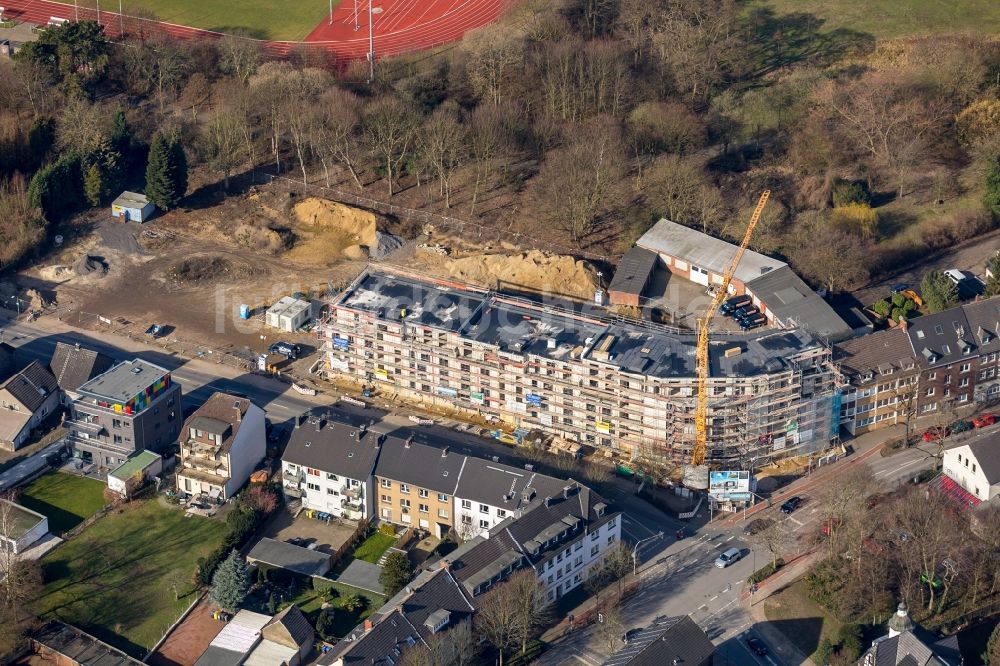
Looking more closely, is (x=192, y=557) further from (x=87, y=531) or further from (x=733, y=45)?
(x=733, y=45)

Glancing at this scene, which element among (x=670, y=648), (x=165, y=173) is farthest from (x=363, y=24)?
(x=670, y=648)

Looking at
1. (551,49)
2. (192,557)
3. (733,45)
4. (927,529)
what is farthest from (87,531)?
(733,45)

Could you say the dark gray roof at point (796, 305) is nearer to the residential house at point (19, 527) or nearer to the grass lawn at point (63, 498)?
the grass lawn at point (63, 498)

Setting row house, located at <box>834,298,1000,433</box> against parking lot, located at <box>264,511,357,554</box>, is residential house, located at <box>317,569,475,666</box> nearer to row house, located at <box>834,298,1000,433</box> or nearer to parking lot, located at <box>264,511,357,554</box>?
parking lot, located at <box>264,511,357,554</box>

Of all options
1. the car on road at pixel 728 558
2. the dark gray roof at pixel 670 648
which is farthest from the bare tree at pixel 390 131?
the dark gray roof at pixel 670 648

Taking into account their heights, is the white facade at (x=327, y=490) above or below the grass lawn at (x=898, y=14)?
below

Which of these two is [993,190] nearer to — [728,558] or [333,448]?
[728,558]
